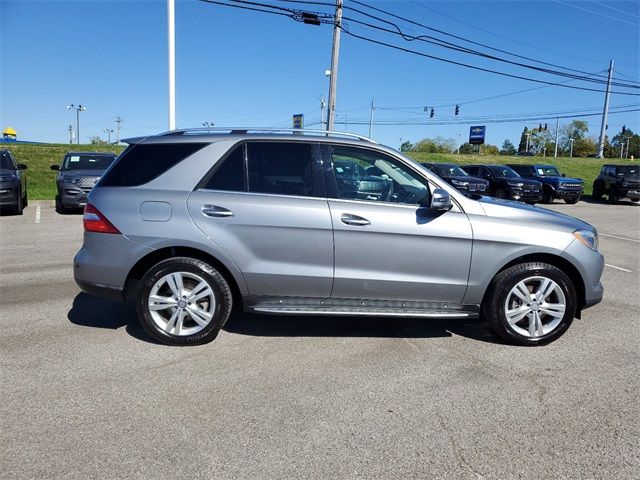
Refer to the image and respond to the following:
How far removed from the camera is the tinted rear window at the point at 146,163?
167 inches

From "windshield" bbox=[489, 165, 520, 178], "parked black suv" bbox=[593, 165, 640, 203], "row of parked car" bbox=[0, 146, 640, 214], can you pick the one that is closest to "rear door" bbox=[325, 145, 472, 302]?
"row of parked car" bbox=[0, 146, 640, 214]

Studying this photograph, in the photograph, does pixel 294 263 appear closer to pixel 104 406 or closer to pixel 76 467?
pixel 104 406

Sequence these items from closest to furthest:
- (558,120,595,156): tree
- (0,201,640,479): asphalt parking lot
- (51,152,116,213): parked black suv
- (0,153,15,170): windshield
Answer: (0,201,640,479): asphalt parking lot
(0,153,15,170): windshield
(51,152,116,213): parked black suv
(558,120,595,156): tree

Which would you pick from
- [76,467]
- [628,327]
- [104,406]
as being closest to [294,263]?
[104,406]

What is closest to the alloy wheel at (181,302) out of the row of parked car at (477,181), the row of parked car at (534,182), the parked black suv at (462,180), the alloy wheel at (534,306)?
the alloy wheel at (534,306)

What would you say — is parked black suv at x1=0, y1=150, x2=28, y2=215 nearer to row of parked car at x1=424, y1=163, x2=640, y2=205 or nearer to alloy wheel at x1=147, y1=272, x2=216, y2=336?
alloy wheel at x1=147, y1=272, x2=216, y2=336

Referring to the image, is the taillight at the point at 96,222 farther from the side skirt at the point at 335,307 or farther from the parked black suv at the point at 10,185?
the parked black suv at the point at 10,185

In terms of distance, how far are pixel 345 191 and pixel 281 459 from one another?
2268 mm

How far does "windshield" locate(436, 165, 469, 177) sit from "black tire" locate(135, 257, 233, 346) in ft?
58.8

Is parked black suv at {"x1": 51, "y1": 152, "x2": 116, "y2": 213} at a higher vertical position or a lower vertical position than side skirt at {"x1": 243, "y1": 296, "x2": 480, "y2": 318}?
higher

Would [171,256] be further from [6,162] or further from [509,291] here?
[6,162]

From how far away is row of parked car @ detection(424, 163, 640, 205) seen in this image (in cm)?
2041

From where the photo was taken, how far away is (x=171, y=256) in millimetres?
4199

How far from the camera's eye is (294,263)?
4.13 meters
